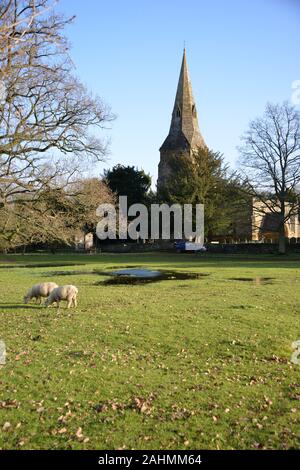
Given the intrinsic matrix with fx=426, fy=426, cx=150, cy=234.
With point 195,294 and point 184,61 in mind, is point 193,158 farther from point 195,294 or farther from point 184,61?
point 195,294

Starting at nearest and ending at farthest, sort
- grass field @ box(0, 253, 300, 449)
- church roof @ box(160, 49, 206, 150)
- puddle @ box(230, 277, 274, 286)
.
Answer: grass field @ box(0, 253, 300, 449), puddle @ box(230, 277, 274, 286), church roof @ box(160, 49, 206, 150)

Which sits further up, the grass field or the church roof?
the church roof

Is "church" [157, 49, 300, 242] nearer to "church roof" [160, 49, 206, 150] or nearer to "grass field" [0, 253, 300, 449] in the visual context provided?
"church roof" [160, 49, 206, 150]

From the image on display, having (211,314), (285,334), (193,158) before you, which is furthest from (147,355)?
(193,158)

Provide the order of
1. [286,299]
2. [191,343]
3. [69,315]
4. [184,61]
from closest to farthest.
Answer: [191,343], [69,315], [286,299], [184,61]

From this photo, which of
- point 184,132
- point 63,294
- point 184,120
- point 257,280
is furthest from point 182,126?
point 63,294

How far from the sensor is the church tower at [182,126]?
78.7 meters

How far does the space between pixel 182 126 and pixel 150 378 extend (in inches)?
2986

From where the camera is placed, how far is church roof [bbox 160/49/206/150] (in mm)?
78938

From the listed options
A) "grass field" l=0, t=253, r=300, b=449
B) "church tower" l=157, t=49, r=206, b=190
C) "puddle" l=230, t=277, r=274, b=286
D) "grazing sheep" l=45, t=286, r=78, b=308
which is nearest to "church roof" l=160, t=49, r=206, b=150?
"church tower" l=157, t=49, r=206, b=190

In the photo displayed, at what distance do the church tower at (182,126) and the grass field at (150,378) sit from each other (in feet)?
218

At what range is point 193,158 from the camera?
6700 centimetres

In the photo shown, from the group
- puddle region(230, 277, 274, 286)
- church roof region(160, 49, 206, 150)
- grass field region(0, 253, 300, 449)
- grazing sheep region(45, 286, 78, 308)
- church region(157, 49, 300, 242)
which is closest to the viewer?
grass field region(0, 253, 300, 449)

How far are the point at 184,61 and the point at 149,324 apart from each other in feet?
258
